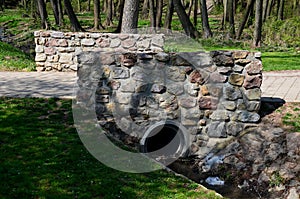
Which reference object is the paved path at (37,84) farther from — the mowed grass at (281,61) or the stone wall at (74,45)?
the mowed grass at (281,61)

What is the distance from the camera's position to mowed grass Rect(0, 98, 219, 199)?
463cm

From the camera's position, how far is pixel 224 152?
686cm

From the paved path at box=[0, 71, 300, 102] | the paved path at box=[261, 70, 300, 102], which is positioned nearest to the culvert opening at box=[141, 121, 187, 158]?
the paved path at box=[0, 71, 300, 102]

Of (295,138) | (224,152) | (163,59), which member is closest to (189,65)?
(163,59)

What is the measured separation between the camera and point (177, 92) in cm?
696

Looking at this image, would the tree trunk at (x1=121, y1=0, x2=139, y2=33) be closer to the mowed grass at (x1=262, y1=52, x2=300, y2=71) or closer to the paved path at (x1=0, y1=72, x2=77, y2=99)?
the paved path at (x1=0, y1=72, x2=77, y2=99)

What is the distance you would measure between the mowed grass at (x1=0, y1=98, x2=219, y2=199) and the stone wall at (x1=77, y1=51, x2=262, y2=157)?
92cm

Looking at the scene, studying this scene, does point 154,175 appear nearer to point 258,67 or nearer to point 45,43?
point 258,67

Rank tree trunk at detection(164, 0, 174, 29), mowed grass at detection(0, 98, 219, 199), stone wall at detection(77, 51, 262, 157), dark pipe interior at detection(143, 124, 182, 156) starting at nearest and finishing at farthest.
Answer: mowed grass at detection(0, 98, 219, 199) → stone wall at detection(77, 51, 262, 157) → dark pipe interior at detection(143, 124, 182, 156) → tree trunk at detection(164, 0, 174, 29)

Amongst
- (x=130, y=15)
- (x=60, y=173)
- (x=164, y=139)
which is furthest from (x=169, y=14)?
(x=60, y=173)

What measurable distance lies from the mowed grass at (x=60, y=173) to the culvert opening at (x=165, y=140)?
1.39 metres

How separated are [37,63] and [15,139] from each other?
5.46 m

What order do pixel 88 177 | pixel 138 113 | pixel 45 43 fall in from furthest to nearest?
pixel 45 43, pixel 138 113, pixel 88 177

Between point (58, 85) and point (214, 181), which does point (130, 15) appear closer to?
point (58, 85)
